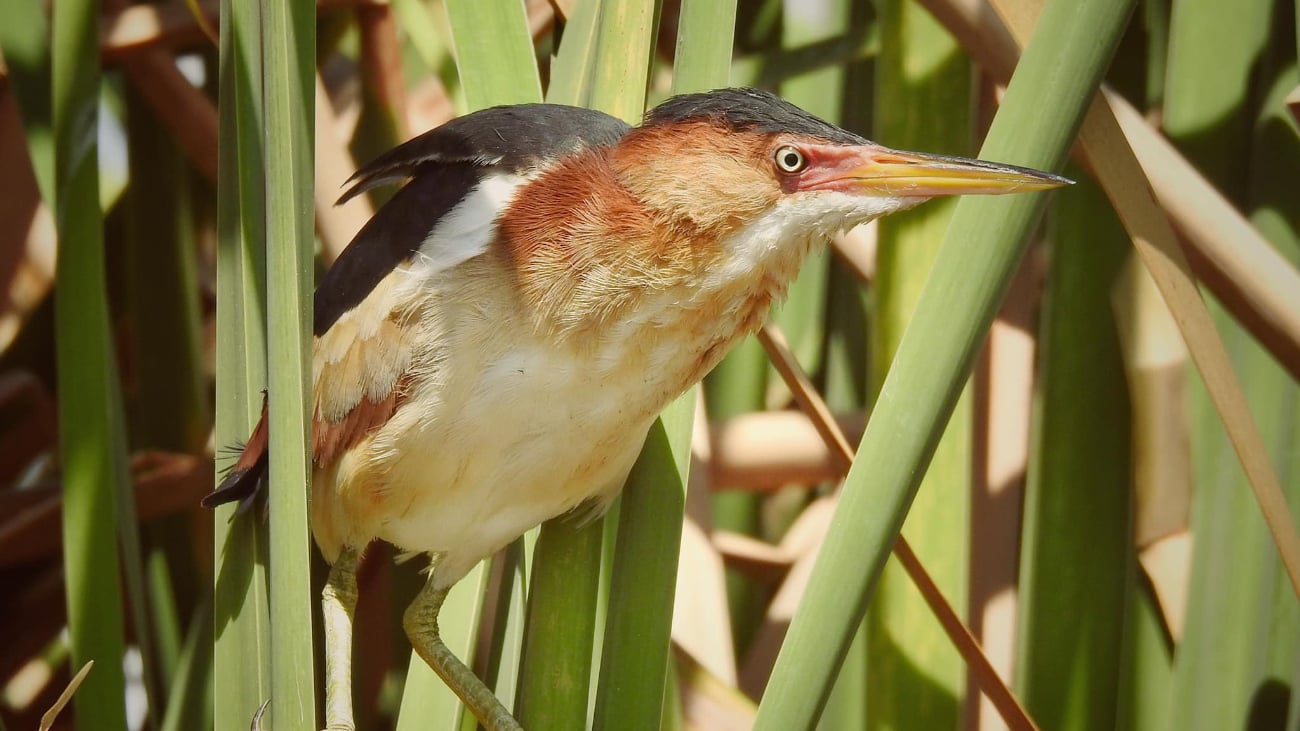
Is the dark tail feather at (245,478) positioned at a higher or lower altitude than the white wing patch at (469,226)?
lower

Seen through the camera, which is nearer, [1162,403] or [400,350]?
[400,350]

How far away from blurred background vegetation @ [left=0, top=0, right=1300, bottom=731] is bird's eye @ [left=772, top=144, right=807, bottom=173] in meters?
0.07

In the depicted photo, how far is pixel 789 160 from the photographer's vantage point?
907 mm

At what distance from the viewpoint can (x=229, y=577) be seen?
2.49 feet

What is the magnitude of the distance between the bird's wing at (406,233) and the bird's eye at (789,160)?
16 cm

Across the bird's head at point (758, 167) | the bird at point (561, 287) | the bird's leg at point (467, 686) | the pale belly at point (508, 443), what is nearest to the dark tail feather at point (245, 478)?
the bird at point (561, 287)

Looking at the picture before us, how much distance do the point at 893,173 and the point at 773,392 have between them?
2.47 ft

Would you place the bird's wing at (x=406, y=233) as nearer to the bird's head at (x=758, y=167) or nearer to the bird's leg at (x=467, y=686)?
the bird's head at (x=758, y=167)

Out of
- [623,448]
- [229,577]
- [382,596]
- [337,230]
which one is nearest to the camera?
[229,577]

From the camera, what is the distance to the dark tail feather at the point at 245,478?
0.86m

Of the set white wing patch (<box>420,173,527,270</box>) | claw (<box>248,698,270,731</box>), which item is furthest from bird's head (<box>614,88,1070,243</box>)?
claw (<box>248,698,270,731</box>)

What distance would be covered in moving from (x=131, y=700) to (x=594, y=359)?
1.02 m

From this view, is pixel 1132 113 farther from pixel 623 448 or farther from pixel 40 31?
pixel 40 31

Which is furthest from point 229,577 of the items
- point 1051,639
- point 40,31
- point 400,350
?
point 1051,639
